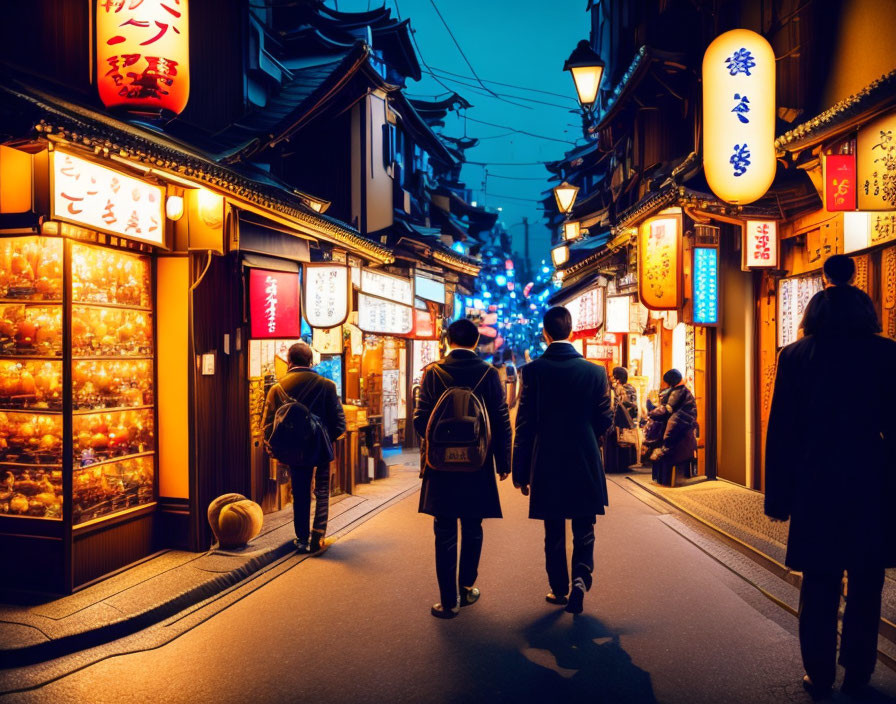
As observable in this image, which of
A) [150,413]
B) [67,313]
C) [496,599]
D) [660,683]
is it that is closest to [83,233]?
[67,313]

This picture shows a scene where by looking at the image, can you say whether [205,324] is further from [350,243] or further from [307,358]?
[350,243]

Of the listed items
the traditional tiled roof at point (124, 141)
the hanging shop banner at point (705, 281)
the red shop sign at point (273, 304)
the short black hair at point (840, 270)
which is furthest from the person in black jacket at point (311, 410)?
the hanging shop banner at point (705, 281)

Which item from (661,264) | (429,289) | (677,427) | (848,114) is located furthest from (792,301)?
(429,289)

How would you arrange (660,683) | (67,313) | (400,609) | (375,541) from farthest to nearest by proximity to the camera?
(375,541)
(67,313)
(400,609)
(660,683)

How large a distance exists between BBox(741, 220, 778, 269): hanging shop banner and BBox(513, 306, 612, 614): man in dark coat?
273 inches

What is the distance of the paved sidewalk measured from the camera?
210 inches

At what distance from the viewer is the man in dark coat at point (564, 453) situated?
5.99 metres

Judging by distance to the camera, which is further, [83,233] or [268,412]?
[268,412]

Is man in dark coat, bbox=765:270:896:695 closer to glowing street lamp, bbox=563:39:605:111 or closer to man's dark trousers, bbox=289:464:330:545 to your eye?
man's dark trousers, bbox=289:464:330:545

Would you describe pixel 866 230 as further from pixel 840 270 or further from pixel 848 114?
pixel 840 270

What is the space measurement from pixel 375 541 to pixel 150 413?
129 inches

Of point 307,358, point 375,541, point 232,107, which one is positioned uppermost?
point 232,107

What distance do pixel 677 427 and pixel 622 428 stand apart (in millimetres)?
2238

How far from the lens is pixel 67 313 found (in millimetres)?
6691
